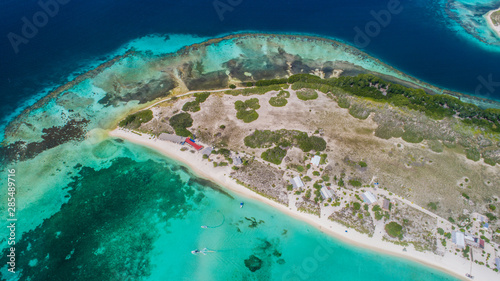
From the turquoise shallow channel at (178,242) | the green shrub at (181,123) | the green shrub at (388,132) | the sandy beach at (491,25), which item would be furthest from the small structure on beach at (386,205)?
the sandy beach at (491,25)

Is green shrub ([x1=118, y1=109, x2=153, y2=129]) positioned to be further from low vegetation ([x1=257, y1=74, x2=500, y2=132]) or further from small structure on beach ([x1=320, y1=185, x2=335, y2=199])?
small structure on beach ([x1=320, y1=185, x2=335, y2=199])

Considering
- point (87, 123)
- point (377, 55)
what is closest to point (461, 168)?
point (377, 55)

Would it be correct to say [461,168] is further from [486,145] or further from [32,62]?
[32,62]

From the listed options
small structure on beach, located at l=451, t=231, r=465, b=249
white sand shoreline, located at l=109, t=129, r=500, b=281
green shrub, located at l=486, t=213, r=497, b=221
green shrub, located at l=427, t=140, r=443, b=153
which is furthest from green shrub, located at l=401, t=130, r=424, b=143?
white sand shoreline, located at l=109, t=129, r=500, b=281

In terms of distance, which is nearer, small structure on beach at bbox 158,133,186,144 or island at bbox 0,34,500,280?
island at bbox 0,34,500,280

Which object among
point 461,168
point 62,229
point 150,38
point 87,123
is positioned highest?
point 150,38

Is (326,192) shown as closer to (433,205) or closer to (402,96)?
(433,205)

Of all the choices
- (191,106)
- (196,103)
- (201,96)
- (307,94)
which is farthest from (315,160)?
(201,96)

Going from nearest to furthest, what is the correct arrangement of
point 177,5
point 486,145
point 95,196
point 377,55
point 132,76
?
point 95,196 → point 486,145 → point 132,76 → point 377,55 → point 177,5
